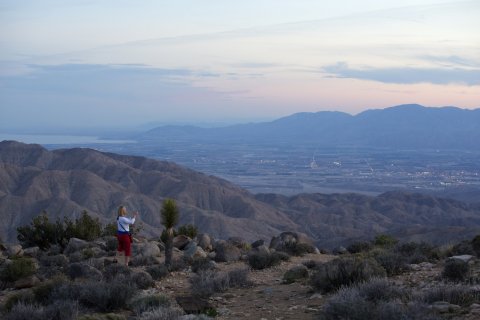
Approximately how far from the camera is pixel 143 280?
13.1 meters

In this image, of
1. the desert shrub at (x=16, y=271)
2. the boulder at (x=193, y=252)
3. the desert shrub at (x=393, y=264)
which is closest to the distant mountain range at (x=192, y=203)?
the boulder at (x=193, y=252)

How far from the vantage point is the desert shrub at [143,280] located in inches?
512

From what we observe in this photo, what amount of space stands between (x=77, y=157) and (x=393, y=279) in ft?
350

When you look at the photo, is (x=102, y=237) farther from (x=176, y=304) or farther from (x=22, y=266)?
(x=176, y=304)

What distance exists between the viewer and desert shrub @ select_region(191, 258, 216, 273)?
15615 mm

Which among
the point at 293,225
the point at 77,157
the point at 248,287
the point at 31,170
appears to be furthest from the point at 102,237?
the point at 77,157

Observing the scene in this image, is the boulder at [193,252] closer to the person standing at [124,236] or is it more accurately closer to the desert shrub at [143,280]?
the person standing at [124,236]

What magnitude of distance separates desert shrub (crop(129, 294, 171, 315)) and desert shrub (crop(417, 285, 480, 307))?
397cm

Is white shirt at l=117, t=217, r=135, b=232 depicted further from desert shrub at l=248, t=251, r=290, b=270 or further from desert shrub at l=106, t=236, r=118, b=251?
desert shrub at l=106, t=236, r=118, b=251

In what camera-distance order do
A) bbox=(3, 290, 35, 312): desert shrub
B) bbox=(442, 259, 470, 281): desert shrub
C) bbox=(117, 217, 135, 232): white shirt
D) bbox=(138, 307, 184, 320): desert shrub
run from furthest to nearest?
bbox=(117, 217, 135, 232): white shirt
bbox=(442, 259, 470, 281): desert shrub
bbox=(3, 290, 35, 312): desert shrub
bbox=(138, 307, 184, 320): desert shrub

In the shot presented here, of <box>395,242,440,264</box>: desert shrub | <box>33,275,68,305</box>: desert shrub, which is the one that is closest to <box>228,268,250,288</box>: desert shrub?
<box>33,275,68,305</box>: desert shrub

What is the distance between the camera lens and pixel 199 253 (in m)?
18.7

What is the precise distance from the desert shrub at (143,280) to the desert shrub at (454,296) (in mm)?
6031

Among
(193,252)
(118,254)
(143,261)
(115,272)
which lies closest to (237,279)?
(115,272)
